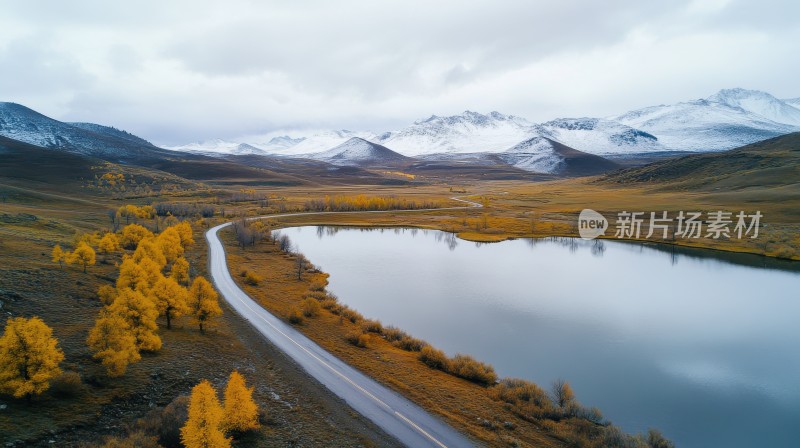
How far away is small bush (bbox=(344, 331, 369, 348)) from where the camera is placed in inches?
1273

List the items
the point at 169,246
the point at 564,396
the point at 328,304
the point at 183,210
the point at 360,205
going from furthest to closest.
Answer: the point at 360,205 < the point at 183,210 < the point at 169,246 < the point at 328,304 < the point at 564,396

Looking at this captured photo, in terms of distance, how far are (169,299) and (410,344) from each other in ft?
63.7

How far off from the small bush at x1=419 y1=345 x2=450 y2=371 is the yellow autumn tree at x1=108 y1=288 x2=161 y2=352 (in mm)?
18270

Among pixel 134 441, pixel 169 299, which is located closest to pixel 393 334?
pixel 169 299

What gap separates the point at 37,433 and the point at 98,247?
4352 centimetres

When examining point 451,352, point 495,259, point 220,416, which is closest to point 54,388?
point 220,416

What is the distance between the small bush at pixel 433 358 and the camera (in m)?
29.8

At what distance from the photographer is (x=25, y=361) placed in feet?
61.3

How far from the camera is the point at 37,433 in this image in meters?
16.8

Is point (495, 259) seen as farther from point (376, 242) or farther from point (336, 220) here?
point (336, 220)

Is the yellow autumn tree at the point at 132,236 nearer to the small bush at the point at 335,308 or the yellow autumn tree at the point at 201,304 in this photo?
the yellow autumn tree at the point at 201,304

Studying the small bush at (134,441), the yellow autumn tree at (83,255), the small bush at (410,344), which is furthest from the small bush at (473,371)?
the yellow autumn tree at (83,255)

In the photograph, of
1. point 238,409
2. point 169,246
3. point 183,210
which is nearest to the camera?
point 238,409

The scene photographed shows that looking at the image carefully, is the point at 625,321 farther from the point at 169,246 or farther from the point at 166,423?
the point at 169,246
